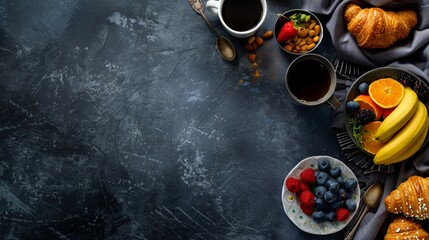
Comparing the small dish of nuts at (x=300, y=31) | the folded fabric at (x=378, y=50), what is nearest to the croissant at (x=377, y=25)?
the folded fabric at (x=378, y=50)

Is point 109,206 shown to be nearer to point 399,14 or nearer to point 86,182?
point 86,182

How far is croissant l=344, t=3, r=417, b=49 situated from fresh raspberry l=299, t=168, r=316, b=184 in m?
0.56

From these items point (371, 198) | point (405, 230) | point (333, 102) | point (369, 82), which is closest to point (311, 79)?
point (333, 102)

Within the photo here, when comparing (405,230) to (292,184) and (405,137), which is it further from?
(292,184)

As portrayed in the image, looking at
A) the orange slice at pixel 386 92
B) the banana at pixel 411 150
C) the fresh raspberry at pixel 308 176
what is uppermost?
the orange slice at pixel 386 92

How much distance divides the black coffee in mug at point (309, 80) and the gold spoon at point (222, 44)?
0.27 metres

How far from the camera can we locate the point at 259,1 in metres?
2.14

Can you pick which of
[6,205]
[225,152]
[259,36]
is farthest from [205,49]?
[6,205]

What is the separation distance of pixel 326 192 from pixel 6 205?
1.37 meters

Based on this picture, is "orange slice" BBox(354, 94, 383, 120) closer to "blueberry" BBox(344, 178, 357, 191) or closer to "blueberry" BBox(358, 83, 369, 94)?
"blueberry" BBox(358, 83, 369, 94)

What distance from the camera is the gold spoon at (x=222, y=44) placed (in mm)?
2205

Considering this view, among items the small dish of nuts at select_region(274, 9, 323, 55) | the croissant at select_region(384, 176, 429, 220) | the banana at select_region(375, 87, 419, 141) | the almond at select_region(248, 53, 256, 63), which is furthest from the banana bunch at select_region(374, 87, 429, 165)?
the almond at select_region(248, 53, 256, 63)

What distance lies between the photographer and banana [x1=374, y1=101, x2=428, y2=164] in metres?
1.99

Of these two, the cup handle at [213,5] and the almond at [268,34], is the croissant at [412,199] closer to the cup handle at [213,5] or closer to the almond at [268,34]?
the almond at [268,34]
